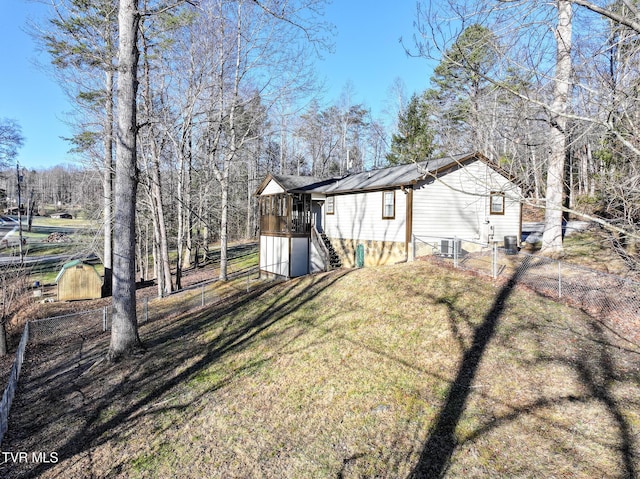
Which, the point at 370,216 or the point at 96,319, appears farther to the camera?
the point at 370,216

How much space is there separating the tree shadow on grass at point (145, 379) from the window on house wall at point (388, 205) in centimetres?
501

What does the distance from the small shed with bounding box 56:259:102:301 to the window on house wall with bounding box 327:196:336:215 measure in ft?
37.0

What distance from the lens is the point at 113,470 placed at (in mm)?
4289

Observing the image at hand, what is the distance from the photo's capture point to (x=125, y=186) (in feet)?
24.0

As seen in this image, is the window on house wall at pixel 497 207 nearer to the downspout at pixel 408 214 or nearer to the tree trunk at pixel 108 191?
the downspout at pixel 408 214

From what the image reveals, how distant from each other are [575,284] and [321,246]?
1028 centimetres

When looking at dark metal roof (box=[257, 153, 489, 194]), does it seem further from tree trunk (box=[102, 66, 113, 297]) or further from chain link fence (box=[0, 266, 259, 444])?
tree trunk (box=[102, 66, 113, 297])

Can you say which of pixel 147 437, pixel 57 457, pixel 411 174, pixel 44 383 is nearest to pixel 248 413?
pixel 147 437

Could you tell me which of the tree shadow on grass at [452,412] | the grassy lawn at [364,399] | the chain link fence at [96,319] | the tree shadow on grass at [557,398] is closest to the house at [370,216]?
the chain link fence at [96,319]

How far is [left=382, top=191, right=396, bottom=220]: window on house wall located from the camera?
46.0 ft

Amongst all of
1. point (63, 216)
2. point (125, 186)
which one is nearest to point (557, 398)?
point (125, 186)

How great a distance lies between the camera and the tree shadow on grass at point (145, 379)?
5.03 metres

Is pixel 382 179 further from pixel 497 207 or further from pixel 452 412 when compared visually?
pixel 452 412

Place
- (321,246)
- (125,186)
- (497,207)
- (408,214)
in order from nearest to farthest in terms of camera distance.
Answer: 1. (125,186)
2. (408,214)
3. (497,207)
4. (321,246)
